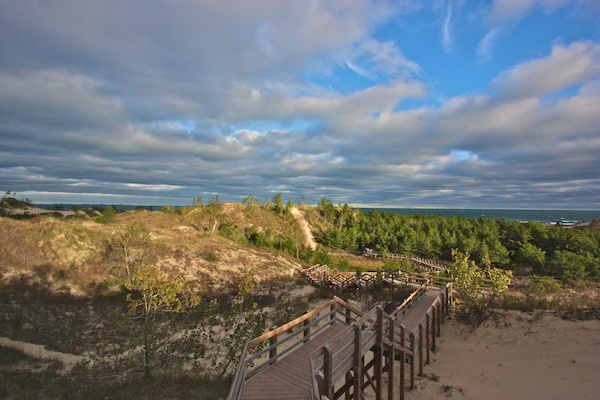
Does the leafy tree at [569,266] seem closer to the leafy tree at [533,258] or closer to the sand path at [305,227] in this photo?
the leafy tree at [533,258]

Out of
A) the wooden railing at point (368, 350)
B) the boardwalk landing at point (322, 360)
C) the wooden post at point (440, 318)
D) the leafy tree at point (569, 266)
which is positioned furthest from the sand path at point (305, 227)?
the boardwalk landing at point (322, 360)

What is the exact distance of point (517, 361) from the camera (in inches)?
569

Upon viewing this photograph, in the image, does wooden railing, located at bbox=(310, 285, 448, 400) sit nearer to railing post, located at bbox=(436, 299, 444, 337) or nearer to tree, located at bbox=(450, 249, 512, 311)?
railing post, located at bbox=(436, 299, 444, 337)

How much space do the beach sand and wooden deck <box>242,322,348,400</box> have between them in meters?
6.84

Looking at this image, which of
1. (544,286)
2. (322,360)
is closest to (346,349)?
(322,360)

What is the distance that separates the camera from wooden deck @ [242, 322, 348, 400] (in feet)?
25.7

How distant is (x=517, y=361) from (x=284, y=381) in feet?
41.6

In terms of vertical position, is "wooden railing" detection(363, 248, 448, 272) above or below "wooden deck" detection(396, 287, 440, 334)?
below

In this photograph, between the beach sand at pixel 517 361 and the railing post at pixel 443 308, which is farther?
the railing post at pixel 443 308

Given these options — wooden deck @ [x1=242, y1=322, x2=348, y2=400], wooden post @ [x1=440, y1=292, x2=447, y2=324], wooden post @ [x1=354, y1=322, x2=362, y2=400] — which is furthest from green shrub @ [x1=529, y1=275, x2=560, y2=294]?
wooden deck @ [x1=242, y1=322, x2=348, y2=400]

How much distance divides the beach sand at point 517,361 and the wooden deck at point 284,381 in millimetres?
6841

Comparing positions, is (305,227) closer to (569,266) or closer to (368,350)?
(569,266)

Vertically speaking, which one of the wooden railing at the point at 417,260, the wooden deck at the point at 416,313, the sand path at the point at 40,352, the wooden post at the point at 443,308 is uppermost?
the wooden deck at the point at 416,313

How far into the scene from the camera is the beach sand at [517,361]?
40.5 feet
